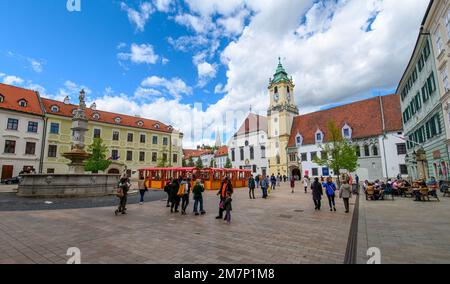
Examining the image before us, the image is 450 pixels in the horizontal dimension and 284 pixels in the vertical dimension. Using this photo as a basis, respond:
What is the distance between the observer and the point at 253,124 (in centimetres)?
6544

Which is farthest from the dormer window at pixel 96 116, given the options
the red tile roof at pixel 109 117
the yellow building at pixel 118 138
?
the red tile roof at pixel 109 117

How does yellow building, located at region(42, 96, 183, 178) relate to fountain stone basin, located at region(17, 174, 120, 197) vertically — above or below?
above

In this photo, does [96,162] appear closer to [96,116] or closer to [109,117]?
[96,116]

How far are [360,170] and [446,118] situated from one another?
25.1 m

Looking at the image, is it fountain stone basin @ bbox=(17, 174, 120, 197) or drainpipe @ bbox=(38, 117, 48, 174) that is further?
drainpipe @ bbox=(38, 117, 48, 174)

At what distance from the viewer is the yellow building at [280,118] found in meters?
51.7

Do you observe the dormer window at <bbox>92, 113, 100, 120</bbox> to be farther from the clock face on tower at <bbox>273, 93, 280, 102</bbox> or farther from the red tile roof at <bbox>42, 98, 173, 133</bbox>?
the clock face on tower at <bbox>273, 93, 280, 102</bbox>

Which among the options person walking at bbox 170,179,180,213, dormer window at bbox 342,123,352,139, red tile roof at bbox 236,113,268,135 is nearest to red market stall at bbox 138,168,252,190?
person walking at bbox 170,179,180,213

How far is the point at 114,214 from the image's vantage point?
9750 millimetres

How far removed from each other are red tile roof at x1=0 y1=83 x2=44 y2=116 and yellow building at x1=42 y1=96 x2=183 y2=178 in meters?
1.30

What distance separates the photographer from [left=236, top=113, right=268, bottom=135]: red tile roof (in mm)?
63656

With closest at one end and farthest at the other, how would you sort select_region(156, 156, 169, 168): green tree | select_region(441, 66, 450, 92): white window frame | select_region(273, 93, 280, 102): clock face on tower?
select_region(441, 66, 450, 92): white window frame → select_region(156, 156, 169, 168): green tree → select_region(273, 93, 280, 102): clock face on tower
